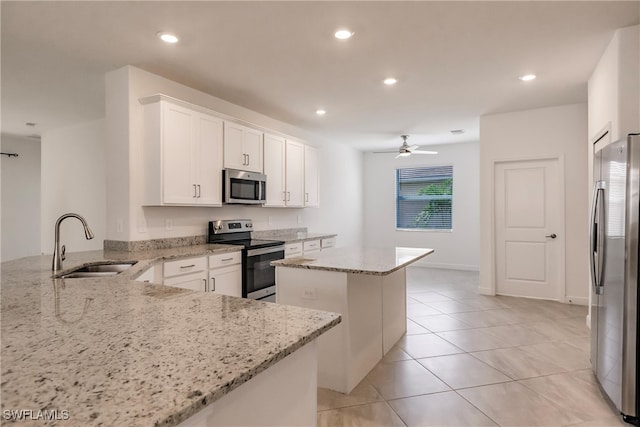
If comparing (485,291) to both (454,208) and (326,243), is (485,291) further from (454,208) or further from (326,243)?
(454,208)

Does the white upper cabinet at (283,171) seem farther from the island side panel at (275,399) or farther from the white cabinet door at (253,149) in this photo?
the island side panel at (275,399)

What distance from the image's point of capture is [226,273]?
353 centimetres

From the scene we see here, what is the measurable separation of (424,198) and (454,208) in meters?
0.68

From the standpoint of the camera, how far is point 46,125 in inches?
209

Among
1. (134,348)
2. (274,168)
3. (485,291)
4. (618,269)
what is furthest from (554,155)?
(134,348)

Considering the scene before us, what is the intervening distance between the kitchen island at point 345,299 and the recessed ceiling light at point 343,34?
173 centimetres

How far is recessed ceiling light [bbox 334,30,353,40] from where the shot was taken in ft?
8.59

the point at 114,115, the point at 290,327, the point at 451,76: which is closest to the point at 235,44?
the point at 114,115

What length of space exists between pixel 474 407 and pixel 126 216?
10.5ft

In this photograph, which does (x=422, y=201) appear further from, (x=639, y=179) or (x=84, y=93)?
(x=84, y=93)

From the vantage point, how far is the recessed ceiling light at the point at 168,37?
2.65m

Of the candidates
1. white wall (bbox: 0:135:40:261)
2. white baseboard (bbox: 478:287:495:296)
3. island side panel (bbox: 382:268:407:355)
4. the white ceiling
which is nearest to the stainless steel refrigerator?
the white ceiling

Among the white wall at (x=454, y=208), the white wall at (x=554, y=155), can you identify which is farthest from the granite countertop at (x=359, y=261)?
the white wall at (x=454, y=208)

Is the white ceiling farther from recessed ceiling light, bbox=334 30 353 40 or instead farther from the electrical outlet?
the electrical outlet
